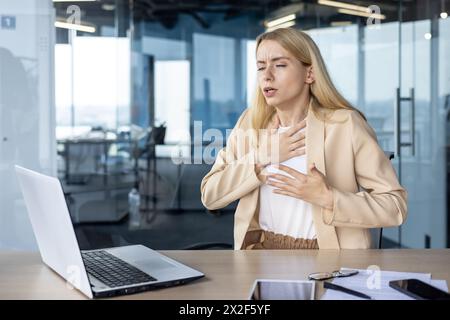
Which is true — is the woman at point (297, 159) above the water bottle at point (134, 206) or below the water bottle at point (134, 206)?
above

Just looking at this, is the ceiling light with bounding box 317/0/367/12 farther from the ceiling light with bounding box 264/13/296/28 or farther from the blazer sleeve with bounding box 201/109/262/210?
the blazer sleeve with bounding box 201/109/262/210

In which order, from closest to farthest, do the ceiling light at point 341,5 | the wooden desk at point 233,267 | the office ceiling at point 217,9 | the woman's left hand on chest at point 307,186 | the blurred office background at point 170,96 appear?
the wooden desk at point 233,267 → the woman's left hand on chest at point 307,186 → the blurred office background at point 170,96 → the office ceiling at point 217,9 → the ceiling light at point 341,5

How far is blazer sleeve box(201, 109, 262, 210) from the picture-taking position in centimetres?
193

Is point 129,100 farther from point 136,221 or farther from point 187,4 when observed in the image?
point 187,4

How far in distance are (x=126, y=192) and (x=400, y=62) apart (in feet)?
9.15

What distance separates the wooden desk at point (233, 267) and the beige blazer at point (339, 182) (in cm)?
11

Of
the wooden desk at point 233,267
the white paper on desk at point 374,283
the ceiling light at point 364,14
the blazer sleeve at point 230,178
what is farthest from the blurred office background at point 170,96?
the white paper on desk at point 374,283

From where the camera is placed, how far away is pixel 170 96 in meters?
6.53

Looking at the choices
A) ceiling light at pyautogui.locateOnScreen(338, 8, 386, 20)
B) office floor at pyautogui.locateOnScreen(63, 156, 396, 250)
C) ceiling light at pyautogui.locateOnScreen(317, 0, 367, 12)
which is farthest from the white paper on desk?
ceiling light at pyautogui.locateOnScreen(317, 0, 367, 12)

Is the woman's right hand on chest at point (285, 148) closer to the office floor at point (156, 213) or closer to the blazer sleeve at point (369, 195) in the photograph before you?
the blazer sleeve at point (369, 195)

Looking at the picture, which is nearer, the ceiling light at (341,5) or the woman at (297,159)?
the woman at (297,159)

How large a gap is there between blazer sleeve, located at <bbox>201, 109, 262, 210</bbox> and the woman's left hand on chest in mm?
219

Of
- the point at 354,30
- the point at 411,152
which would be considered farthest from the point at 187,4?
the point at 411,152

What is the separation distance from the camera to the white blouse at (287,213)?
191 cm
